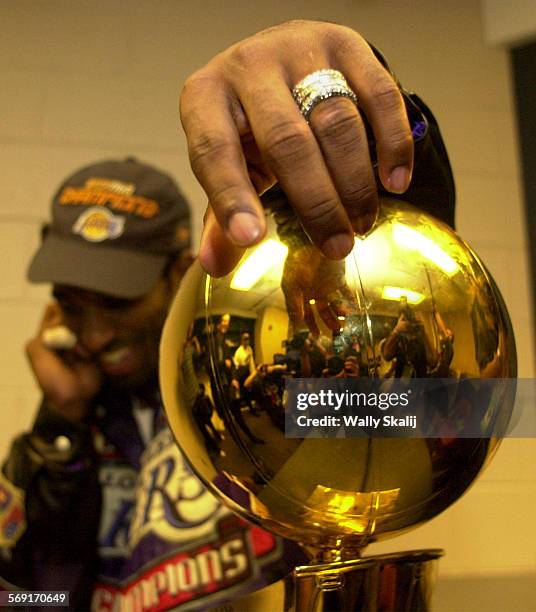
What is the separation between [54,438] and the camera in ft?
3.51

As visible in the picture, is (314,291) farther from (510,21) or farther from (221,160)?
(510,21)

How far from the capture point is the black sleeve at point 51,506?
2.97ft

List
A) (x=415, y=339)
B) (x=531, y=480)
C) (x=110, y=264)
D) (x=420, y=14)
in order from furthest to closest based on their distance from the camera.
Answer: (x=110, y=264), (x=420, y=14), (x=531, y=480), (x=415, y=339)

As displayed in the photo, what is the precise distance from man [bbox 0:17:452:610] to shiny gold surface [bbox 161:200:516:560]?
0.7 inches

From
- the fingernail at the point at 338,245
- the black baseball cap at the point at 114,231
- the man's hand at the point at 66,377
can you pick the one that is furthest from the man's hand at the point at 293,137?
the man's hand at the point at 66,377

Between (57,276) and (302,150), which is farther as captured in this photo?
(57,276)

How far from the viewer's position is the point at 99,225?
3.41ft

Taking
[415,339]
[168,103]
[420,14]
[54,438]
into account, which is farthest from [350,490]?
[168,103]

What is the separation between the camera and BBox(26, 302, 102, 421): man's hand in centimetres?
111

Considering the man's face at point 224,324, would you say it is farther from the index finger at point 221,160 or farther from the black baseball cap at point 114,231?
the black baseball cap at point 114,231

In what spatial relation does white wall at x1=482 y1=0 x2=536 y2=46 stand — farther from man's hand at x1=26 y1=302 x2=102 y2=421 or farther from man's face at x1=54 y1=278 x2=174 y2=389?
man's hand at x1=26 y1=302 x2=102 y2=421

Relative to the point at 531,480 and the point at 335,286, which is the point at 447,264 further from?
the point at 531,480

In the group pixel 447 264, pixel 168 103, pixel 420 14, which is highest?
pixel 168 103

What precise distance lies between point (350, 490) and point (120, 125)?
1.14 meters
